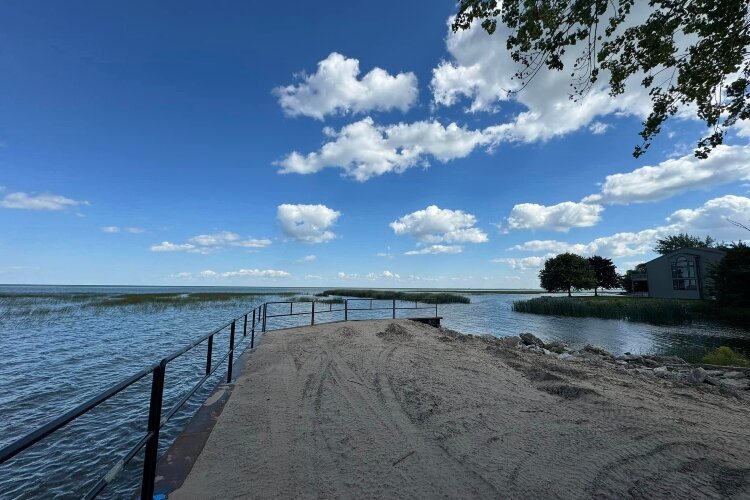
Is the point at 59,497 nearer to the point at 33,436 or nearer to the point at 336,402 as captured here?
the point at 336,402

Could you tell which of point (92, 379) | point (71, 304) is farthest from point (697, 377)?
point (71, 304)

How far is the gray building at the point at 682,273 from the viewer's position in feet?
127

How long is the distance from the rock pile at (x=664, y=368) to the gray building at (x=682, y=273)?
33.5m

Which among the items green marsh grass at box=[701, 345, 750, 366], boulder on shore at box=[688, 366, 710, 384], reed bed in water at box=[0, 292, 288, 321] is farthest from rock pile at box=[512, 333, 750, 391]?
reed bed in water at box=[0, 292, 288, 321]

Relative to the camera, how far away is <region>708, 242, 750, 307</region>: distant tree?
27.9 metres

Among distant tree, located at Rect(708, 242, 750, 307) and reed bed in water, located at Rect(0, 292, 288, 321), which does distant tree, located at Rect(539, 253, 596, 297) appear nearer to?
distant tree, located at Rect(708, 242, 750, 307)

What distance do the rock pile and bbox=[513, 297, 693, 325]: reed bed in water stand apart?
18763 mm

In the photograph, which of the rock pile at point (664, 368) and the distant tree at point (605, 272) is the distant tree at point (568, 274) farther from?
the rock pile at point (664, 368)

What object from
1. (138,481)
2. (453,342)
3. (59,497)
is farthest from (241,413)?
(453,342)

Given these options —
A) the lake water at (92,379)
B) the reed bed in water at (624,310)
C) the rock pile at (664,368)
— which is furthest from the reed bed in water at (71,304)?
the reed bed in water at (624,310)

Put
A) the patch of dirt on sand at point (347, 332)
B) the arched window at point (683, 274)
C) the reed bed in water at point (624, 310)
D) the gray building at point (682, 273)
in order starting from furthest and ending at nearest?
1. the arched window at point (683, 274)
2. the gray building at point (682, 273)
3. the reed bed in water at point (624, 310)
4. the patch of dirt on sand at point (347, 332)

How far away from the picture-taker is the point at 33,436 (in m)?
1.51

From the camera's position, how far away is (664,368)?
10531 mm

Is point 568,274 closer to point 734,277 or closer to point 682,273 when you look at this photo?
point 682,273
